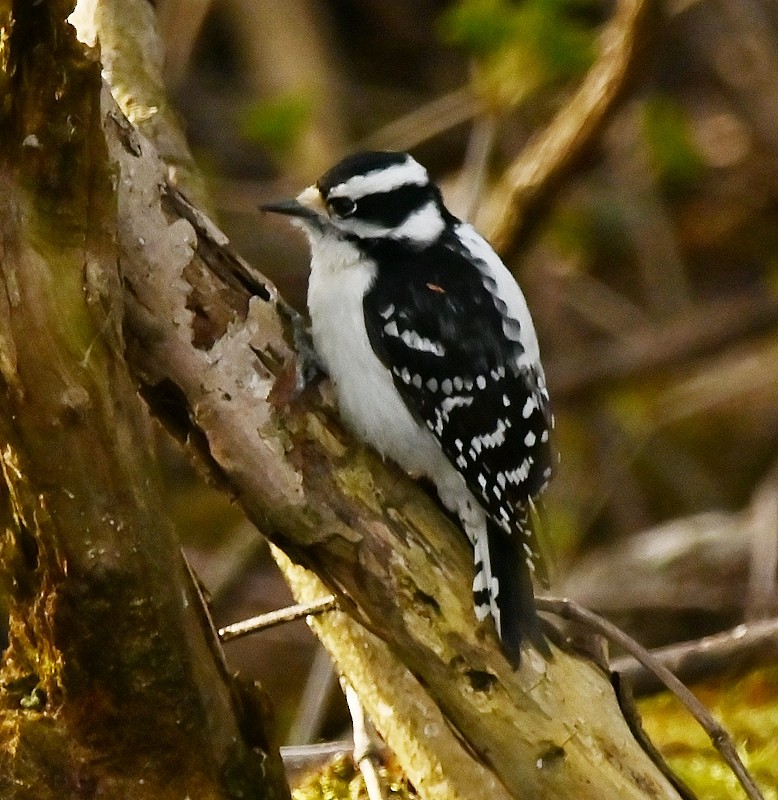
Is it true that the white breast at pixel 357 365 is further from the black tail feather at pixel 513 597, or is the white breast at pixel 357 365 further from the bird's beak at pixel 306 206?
the black tail feather at pixel 513 597

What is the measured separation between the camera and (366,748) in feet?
10.1

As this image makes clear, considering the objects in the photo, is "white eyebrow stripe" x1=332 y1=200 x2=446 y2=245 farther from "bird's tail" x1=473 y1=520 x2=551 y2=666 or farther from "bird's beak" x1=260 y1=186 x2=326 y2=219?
"bird's tail" x1=473 y1=520 x2=551 y2=666

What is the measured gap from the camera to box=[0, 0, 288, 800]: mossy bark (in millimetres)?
1994

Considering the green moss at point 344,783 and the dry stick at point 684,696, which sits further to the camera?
the green moss at point 344,783

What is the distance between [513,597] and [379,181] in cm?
118

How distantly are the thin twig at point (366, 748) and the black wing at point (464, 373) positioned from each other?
0.60 metres

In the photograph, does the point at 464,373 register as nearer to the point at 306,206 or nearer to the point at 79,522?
the point at 306,206

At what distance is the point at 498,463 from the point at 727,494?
4.95m

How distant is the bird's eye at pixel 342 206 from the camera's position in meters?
3.27

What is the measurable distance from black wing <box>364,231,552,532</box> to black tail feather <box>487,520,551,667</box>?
0.24m

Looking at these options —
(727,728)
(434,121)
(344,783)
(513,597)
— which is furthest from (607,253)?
(513,597)

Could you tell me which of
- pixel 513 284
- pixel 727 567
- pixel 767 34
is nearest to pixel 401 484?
pixel 513 284

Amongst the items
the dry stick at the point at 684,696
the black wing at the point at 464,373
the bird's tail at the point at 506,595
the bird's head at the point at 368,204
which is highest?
the bird's head at the point at 368,204

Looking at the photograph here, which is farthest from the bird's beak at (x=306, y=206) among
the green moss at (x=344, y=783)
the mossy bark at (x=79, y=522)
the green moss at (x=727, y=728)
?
the green moss at (x=727, y=728)
